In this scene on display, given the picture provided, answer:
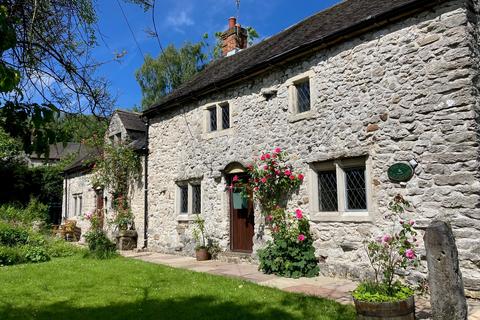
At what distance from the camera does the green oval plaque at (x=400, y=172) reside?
6887 millimetres

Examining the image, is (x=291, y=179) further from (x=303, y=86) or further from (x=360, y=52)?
(x=360, y=52)

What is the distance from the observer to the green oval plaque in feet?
22.6

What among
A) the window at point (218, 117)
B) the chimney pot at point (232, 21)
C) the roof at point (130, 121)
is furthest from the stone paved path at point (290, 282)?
the chimney pot at point (232, 21)

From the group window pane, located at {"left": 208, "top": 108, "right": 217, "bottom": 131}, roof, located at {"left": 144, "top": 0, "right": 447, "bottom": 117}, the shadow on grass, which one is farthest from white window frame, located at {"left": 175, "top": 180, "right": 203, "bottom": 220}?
the shadow on grass

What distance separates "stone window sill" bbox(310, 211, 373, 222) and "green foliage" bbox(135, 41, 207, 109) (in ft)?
72.1

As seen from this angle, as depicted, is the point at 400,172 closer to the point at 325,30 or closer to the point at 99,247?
the point at 325,30

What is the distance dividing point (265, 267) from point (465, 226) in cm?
410

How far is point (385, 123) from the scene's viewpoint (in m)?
7.34

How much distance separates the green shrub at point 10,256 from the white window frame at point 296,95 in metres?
8.25

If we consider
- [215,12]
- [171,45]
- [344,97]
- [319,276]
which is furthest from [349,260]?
[171,45]

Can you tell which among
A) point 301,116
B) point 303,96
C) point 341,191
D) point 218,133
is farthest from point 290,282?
point 218,133

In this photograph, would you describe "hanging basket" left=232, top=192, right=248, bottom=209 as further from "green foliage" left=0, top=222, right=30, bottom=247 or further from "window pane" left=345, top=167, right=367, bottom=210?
"green foliage" left=0, top=222, right=30, bottom=247

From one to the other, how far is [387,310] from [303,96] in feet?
19.0

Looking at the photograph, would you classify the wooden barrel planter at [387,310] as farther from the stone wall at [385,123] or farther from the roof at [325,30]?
the roof at [325,30]
